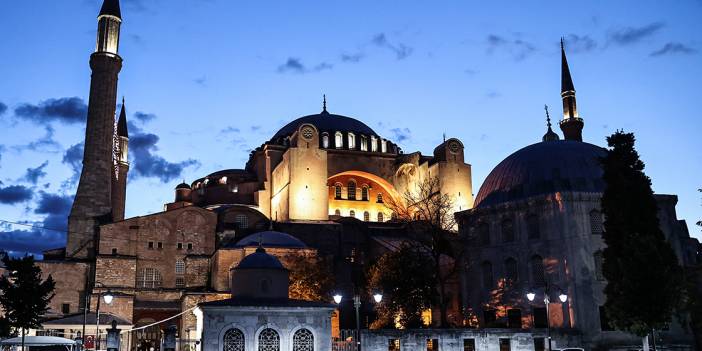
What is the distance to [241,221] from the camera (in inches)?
1711

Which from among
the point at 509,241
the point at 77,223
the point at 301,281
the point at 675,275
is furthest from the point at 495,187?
the point at 77,223

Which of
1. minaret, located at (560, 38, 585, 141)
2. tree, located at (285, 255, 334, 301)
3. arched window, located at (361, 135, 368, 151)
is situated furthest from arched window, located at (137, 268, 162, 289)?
minaret, located at (560, 38, 585, 141)

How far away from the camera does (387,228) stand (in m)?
46.3

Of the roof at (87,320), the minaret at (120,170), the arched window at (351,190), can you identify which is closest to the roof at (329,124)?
the arched window at (351,190)

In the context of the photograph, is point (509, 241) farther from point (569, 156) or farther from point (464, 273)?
point (569, 156)

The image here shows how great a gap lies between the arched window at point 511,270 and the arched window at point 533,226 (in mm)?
1609

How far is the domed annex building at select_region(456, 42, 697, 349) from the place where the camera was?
3119 cm

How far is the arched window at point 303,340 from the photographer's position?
75.4 ft

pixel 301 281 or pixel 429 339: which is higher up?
pixel 301 281

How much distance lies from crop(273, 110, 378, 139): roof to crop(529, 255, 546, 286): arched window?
2568 centimetres

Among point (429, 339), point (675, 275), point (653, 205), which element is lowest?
point (429, 339)

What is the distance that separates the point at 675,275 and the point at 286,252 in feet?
64.0

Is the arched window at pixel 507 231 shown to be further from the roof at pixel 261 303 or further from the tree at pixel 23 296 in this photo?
the tree at pixel 23 296

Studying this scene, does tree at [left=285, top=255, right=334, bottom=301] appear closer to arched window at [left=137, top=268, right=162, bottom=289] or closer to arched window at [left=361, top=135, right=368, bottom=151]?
arched window at [left=137, top=268, right=162, bottom=289]
